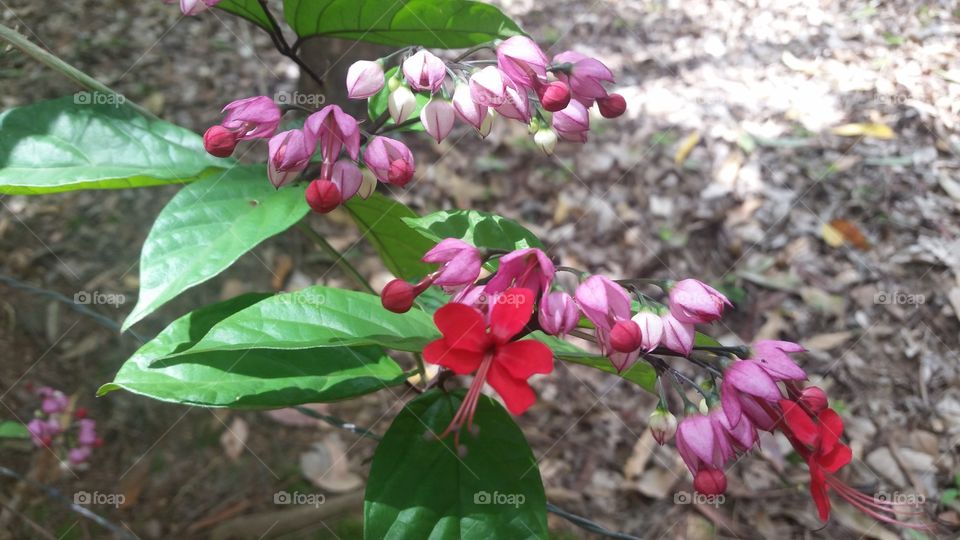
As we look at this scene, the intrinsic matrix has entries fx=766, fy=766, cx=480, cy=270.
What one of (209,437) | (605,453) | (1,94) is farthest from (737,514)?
(1,94)

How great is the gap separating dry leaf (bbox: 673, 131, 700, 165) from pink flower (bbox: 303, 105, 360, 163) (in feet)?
6.78

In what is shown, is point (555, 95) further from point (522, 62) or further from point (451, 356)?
point (451, 356)

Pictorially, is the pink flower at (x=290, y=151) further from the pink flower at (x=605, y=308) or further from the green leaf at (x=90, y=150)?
the pink flower at (x=605, y=308)

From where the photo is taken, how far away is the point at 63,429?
2.00 m

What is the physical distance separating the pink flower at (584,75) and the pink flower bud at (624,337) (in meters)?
0.40

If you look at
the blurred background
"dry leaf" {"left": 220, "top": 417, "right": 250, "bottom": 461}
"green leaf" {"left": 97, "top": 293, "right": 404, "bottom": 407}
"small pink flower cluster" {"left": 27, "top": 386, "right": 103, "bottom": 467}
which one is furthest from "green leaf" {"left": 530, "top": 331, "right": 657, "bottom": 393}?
"small pink flower cluster" {"left": 27, "top": 386, "right": 103, "bottom": 467}

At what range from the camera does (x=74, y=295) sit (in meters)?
2.29

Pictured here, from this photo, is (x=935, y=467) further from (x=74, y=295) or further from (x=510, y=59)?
(x=74, y=295)

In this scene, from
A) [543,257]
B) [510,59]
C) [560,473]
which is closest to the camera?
[543,257]

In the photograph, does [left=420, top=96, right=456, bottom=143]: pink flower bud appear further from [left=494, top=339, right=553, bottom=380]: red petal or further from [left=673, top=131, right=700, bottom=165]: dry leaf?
[left=673, top=131, right=700, bottom=165]: dry leaf

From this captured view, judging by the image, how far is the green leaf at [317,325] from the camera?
89 centimetres

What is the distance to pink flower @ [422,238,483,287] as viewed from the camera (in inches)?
33.7

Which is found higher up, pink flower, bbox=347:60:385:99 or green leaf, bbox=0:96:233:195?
pink flower, bbox=347:60:385:99

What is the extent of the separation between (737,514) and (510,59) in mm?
1576
